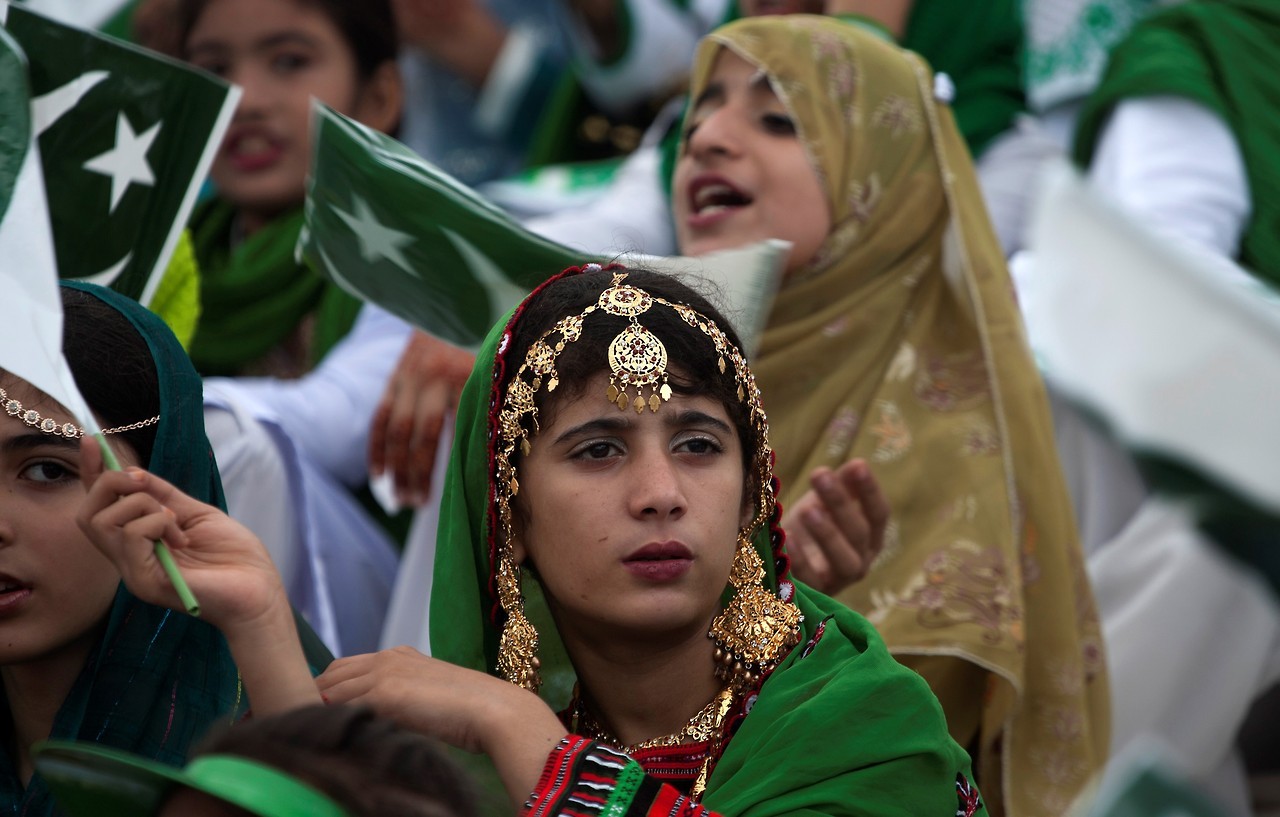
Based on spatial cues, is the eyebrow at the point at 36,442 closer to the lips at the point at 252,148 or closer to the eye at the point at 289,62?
the lips at the point at 252,148

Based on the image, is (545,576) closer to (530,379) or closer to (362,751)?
(530,379)

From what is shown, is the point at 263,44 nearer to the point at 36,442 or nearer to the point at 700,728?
the point at 36,442

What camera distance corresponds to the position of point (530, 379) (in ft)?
8.13

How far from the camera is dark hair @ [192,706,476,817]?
1.64 metres

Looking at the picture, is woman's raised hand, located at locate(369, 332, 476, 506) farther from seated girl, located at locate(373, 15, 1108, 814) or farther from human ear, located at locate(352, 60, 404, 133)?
human ear, located at locate(352, 60, 404, 133)

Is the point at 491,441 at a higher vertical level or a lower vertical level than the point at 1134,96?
higher

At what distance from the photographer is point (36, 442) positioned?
248 cm

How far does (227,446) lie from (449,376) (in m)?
0.63

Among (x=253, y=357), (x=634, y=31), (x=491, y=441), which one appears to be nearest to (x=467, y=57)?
(x=634, y=31)

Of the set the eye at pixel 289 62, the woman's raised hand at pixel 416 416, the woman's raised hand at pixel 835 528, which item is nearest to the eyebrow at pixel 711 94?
the woman's raised hand at pixel 416 416

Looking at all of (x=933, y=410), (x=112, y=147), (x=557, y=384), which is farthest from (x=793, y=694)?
(x=112, y=147)

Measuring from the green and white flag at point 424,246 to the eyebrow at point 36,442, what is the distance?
0.78 m

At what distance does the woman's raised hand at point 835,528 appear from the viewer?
10.3 feet

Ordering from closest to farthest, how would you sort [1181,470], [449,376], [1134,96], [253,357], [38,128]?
[1181,470], [38,128], [449,376], [1134,96], [253,357]
